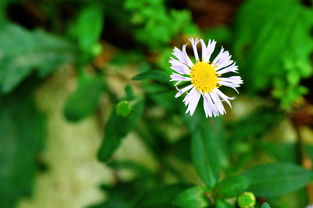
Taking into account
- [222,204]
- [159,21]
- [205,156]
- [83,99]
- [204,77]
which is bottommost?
[222,204]

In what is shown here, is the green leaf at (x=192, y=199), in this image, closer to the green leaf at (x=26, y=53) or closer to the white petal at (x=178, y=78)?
the white petal at (x=178, y=78)

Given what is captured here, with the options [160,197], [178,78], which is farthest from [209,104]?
[160,197]

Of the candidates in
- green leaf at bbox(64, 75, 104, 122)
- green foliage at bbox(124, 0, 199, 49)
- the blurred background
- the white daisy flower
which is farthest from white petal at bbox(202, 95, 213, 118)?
green leaf at bbox(64, 75, 104, 122)

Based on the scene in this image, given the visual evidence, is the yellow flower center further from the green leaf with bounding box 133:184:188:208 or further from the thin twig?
the thin twig

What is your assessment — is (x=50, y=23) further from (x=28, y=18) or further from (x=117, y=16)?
(x=117, y=16)

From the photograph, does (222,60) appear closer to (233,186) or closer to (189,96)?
(189,96)

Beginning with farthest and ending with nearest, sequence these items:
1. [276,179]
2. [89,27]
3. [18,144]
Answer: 1. [18,144]
2. [89,27]
3. [276,179]

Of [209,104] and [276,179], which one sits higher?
[209,104]

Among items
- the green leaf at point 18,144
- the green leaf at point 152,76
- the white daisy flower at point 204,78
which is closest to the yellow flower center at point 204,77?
the white daisy flower at point 204,78
